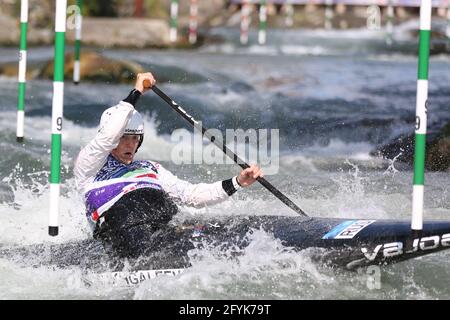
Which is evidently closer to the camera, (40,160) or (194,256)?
(194,256)

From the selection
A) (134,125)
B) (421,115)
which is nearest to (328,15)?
(134,125)

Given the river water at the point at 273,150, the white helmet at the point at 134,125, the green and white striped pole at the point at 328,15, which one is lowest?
the river water at the point at 273,150

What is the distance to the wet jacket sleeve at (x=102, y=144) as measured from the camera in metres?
5.16

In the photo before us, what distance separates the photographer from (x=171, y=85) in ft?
45.9

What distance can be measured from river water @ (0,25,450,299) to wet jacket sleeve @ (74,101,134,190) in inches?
19.2

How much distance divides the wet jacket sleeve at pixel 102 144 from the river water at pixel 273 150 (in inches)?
19.2

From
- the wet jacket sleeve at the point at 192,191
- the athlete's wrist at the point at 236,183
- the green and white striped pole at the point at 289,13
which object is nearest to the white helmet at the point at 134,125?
the wet jacket sleeve at the point at 192,191

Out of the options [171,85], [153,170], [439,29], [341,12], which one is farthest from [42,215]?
[341,12]

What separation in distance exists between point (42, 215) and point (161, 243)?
197 cm

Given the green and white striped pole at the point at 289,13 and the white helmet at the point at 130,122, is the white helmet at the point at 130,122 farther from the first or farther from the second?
the green and white striped pole at the point at 289,13

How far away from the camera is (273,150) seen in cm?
1016

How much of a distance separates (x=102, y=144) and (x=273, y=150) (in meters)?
5.10

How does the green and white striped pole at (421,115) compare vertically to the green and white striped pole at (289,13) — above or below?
below
